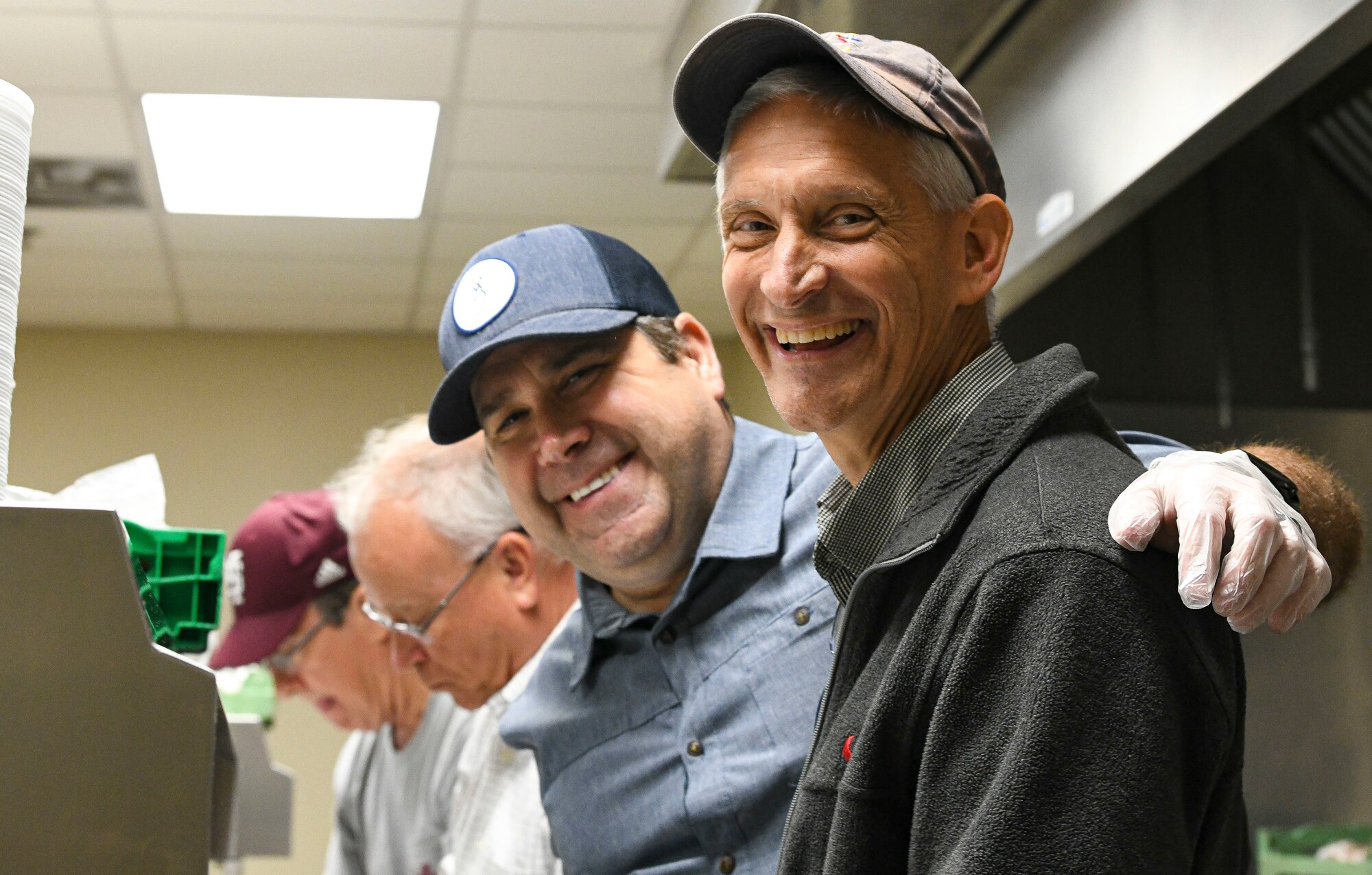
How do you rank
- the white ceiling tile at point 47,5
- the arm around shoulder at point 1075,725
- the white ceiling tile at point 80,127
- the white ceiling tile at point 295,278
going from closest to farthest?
the arm around shoulder at point 1075,725, the white ceiling tile at point 47,5, the white ceiling tile at point 80,127, the white ceiling tile at point 295,278

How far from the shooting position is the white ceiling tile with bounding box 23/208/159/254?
16.2 ft

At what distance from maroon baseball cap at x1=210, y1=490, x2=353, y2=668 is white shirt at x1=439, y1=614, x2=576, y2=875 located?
884mm

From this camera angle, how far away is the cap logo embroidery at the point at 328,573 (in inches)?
119

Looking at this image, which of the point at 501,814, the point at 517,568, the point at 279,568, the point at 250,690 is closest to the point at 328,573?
the point at 279,568

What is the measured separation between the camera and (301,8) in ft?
11.5

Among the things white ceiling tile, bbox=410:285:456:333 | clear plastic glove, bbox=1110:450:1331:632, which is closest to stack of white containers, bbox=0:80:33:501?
clear plastic glove, bbox=1110:450:1331:632

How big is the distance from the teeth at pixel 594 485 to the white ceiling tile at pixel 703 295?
4.17 meters

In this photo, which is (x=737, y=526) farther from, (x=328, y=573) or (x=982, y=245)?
(x=328, y=573)

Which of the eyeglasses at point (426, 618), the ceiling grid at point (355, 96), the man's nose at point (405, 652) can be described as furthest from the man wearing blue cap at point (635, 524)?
the ceiling grid at point (355, 96)

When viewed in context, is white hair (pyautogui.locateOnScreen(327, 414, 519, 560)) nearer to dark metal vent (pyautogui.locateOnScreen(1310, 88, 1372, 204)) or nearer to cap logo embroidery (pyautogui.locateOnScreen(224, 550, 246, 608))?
cap logo embroidery (pyautogui.locateOnScreen(224, 550, 246, 608))

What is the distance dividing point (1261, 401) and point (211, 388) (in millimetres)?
5024

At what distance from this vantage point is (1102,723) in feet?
2.41

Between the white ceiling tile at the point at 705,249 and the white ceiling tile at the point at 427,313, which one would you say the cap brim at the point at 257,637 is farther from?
the white ceiling tile at the point at 427,313

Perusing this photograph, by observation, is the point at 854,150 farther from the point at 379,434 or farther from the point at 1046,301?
the point at 1046,301
